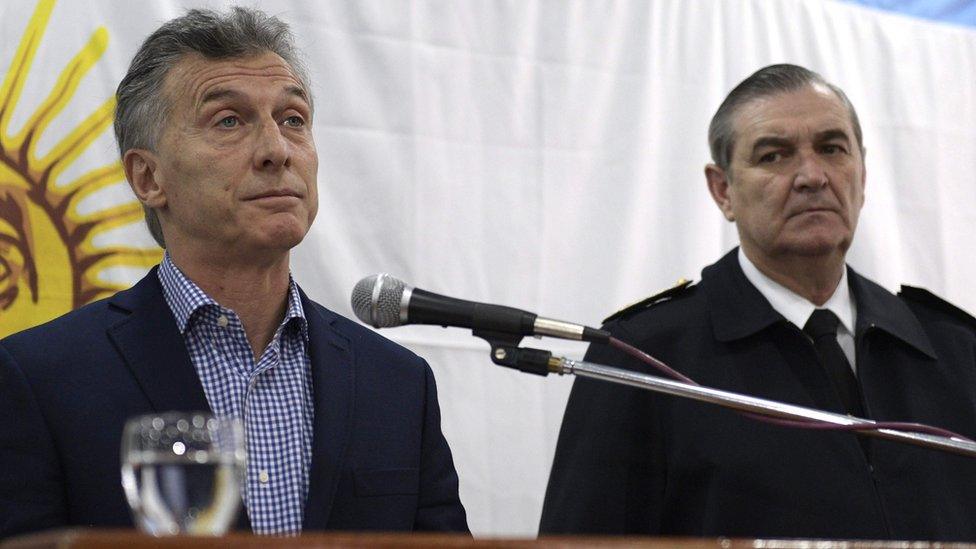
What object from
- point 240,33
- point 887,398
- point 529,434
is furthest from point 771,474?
point 240,33

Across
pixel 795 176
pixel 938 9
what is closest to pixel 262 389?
pixel 795 176

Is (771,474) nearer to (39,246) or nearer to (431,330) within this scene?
(431,330)

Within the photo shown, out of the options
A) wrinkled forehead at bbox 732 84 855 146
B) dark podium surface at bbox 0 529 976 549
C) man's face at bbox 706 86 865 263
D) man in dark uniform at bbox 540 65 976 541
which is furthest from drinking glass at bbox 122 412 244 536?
wrinkled forehead at bbox 732 84 855 146

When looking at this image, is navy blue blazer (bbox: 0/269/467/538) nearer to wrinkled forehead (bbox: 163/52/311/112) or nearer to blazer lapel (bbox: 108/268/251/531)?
blazer lapel (bbox: 108/268/251/531)

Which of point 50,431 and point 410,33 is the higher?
point 410,33

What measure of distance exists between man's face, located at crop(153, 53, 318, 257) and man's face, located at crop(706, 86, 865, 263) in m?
0.97

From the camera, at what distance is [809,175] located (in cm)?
269

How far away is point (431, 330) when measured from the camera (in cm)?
297

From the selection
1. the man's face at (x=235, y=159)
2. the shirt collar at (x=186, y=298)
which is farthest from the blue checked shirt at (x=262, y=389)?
the man's face at (x=235, y=159)

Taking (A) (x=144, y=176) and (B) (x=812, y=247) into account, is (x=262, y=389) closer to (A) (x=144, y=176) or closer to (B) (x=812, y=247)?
(A) (x=144, y=176)

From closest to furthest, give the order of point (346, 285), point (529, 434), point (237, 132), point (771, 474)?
point (237, 132) < point (771, 474) < point (346, 285) < point (529, 434)

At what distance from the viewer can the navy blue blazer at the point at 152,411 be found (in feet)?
6.40

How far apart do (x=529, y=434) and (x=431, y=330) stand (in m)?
0.34

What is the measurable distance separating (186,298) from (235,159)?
253 millimetres
